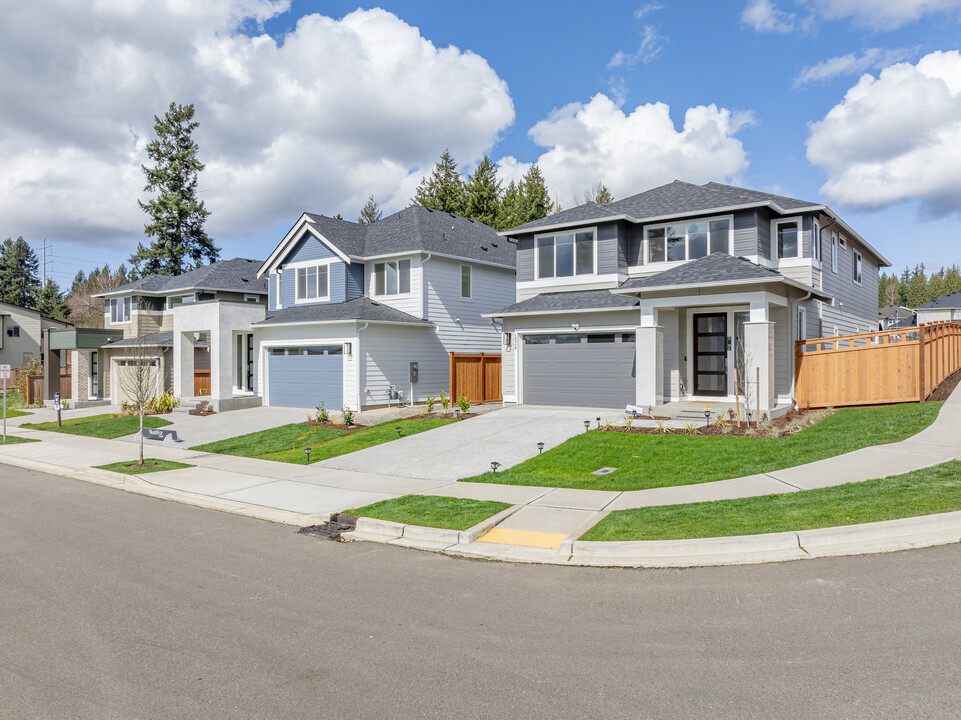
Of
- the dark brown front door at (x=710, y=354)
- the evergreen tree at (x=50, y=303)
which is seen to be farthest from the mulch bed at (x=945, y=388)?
the evergreen tree at (x=50, y=303)

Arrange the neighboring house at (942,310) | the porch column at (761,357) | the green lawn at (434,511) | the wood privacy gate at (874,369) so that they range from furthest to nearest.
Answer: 1. the neighboring house at (942,310)
2. the porch column at (761,357)
3. the wood privacy gate at (874,369)
4. the green lawn at (434,511)

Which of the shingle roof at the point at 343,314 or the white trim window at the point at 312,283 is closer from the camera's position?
the shingle roof at the point at 343,314

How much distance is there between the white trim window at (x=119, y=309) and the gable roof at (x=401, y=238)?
14.6m

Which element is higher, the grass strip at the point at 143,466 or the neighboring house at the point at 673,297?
the neighboring house at the point at 673,297

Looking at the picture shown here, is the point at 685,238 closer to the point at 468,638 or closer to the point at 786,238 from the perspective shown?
the point at 786,238

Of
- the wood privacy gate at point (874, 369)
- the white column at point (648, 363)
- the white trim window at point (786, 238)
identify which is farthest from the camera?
the white trim window at point (786, 238)

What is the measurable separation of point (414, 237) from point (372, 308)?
3.62m

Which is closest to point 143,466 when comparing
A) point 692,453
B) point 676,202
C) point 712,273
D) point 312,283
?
point 692,453

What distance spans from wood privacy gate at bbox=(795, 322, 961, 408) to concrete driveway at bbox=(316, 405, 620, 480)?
218 inches

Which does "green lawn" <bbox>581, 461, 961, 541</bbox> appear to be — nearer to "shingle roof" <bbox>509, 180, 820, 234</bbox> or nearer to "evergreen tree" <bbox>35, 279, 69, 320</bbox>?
"shingle roof" <bbox>509, 180, 820, 234</bbox>

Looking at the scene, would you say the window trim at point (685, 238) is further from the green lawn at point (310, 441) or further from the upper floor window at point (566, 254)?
the green lawn at point (310, 441)

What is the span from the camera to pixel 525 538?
8.34 m

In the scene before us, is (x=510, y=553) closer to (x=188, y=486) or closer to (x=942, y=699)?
(x=942, y=699)

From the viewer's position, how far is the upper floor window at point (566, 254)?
22.5 m
